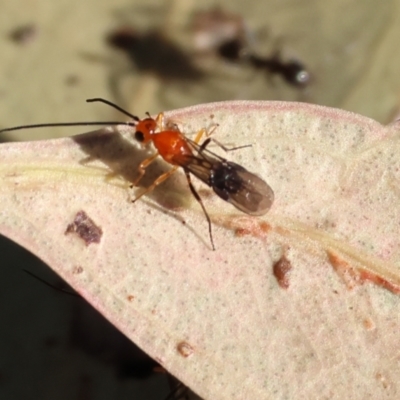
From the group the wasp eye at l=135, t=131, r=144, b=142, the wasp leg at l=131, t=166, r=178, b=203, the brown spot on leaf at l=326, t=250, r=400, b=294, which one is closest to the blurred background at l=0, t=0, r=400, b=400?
the wasp leg at l=131, t=166, r=178, b=203

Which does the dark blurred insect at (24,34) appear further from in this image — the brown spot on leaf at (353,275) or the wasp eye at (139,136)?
the brown spot on leaf at (353,275)

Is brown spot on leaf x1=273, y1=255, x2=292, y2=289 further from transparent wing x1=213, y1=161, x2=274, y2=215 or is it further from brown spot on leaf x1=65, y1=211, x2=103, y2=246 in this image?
brown spot on leaf x1=65, y1=211, x2=103, y2=246

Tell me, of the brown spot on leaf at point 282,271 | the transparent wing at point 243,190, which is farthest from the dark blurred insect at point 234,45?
the brown spot on leaf at point 282,271

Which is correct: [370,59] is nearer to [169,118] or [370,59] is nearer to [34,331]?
[169,118]

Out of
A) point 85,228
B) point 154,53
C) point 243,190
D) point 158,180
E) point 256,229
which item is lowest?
point 154,53

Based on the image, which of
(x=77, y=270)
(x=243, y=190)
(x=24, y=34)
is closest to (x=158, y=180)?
(x=243, y=190)

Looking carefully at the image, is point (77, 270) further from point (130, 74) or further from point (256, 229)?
point (130, 74)
